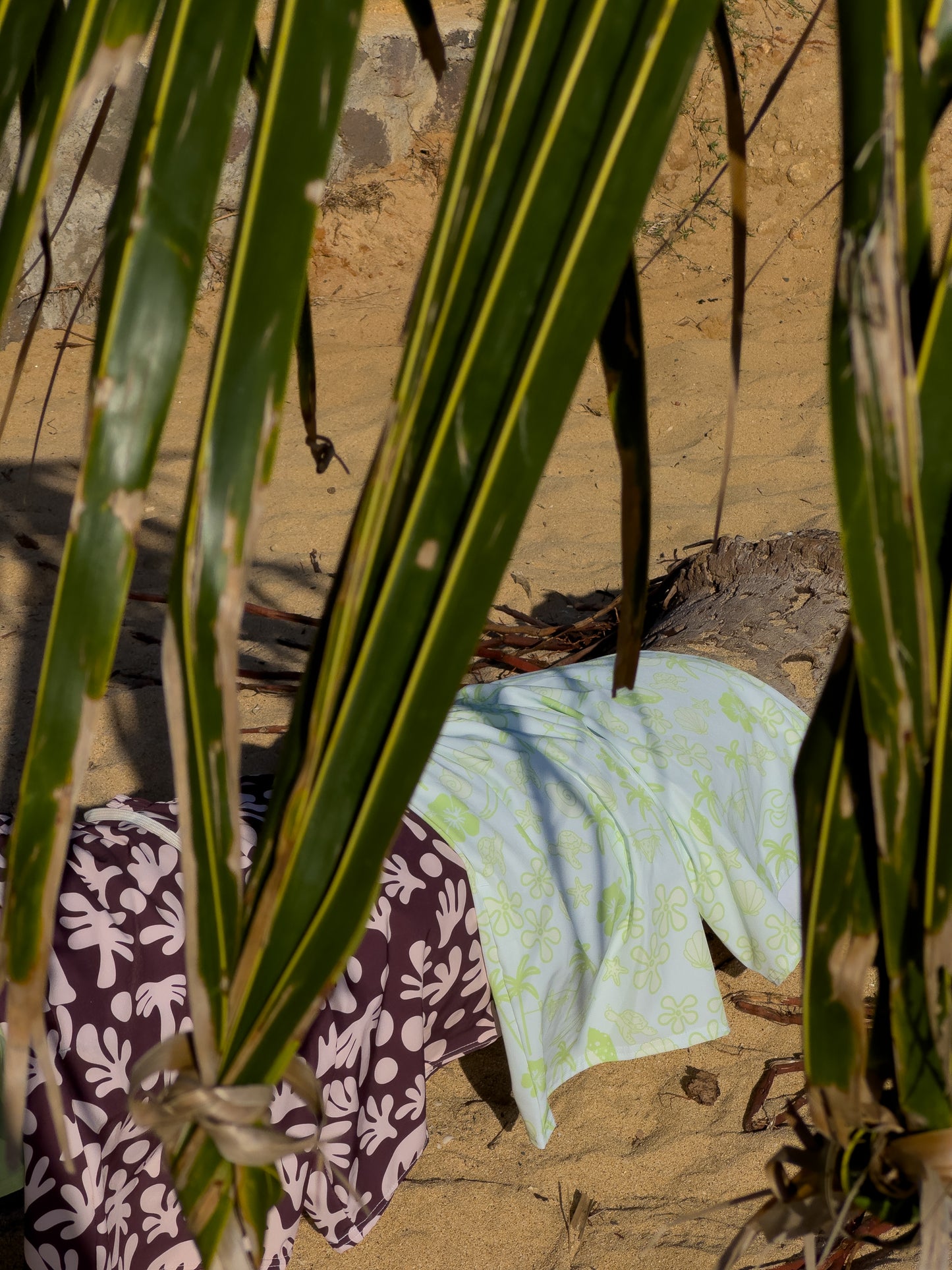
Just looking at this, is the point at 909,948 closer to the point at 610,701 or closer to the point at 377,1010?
the point at 377,1010

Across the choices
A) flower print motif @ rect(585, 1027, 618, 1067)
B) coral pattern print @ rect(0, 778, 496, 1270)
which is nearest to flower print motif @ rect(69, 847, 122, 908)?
coral pattern print @ rect(0, 778, 496, 1270)

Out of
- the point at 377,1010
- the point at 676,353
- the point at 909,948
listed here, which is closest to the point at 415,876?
the point at 377,1010

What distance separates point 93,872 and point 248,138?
4607mm

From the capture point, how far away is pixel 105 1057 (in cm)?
153

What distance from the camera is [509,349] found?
0.39 metres

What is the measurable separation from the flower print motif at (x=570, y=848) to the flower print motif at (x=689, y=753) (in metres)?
0.30

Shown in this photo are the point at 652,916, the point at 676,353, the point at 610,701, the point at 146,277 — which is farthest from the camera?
the point at 676,353

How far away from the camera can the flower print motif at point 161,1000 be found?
1572 millimetres

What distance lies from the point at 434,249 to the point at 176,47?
118mm

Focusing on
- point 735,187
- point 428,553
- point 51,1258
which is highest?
point 735,187

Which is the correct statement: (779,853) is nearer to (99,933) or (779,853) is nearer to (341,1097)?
(341,1097)

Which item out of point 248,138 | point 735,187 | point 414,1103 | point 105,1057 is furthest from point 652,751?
point 248,138

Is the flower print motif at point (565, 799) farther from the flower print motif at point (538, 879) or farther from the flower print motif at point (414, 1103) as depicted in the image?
the flower print motif at point (414, 1103)

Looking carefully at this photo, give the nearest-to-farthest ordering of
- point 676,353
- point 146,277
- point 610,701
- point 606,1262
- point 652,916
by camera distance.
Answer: point 146,277, point 606,1262, point 652,916, point 610,701, point 676,353
